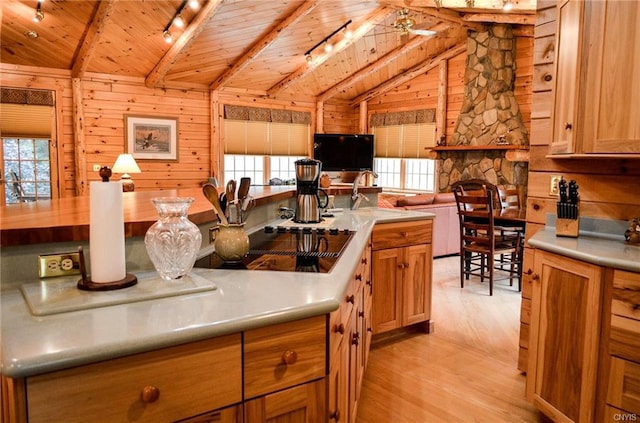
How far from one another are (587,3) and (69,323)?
248 centimetres

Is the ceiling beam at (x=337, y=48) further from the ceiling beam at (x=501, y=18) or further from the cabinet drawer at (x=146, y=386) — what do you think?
the cabinet drawer at (x=146, y=386)

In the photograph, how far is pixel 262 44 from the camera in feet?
21.5

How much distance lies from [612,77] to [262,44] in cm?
528

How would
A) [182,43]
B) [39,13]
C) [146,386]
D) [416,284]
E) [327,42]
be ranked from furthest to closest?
[327,42] < [182,43] < [39,13] < [416,284] < [146,386]

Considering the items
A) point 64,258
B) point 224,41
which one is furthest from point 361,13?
point 64,258

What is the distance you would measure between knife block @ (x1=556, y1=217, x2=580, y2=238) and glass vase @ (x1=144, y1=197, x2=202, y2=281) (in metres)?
1.88

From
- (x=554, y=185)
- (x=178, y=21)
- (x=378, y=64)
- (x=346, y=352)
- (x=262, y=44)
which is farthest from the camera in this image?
(x=378, y=64)

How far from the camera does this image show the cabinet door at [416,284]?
10.7 ft

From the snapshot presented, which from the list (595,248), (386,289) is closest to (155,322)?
(595,248)

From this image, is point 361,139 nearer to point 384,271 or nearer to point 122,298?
point 384,271

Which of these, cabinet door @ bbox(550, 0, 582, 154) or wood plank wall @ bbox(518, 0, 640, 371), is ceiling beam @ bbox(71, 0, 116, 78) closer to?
wood plank wall @ bbox(518, 0, 640, 371)

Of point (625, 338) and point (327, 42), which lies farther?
point (327, 42)

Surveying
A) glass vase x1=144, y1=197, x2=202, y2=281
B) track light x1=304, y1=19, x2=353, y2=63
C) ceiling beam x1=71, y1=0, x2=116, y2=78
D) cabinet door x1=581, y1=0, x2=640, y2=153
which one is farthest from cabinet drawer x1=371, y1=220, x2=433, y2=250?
track light x1=304, y1=19, x2=353, y2=63

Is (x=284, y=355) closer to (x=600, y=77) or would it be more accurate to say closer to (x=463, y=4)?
(x=600, y=77)
